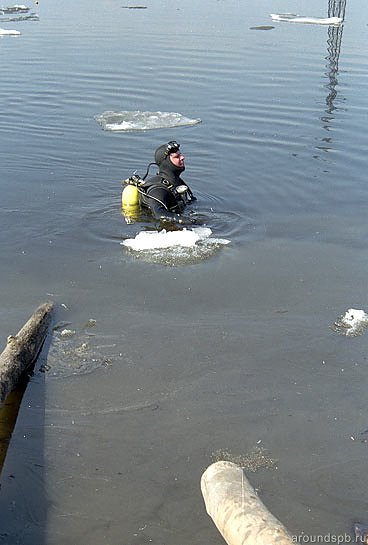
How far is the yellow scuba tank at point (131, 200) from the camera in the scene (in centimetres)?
983

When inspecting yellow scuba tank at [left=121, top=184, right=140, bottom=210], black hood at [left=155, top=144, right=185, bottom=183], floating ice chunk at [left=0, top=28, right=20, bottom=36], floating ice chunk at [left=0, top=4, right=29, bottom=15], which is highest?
floating ice chunk at [left=0, top=4, right=29, bottom=15]

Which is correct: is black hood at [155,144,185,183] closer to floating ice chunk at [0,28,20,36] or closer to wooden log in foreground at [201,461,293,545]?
wooden log in foreground at [201,461,293,545]

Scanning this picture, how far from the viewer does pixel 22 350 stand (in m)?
5.90

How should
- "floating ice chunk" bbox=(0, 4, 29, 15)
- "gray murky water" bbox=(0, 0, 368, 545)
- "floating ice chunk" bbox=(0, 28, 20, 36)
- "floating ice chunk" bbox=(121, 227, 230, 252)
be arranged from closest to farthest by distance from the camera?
"gray murky water" bbox=(0, 0, 368, 545), "floating ice chunk" bbox=(121, 227, 230, 252), "floating ice chunk" bbox=(0, 28, 20, 36), "floating ice chunk" bbox=(0, 4, 29, 15)

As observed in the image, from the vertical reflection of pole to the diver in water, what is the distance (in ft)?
21.8

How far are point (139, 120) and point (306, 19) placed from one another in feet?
57.5

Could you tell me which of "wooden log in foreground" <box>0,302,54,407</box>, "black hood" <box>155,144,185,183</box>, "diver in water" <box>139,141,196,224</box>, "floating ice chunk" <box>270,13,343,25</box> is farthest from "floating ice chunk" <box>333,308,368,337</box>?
"floating ice chunk" <box>270,13,343,25</box>

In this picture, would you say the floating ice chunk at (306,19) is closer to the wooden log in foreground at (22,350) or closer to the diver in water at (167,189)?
the diver in water at (167,189)

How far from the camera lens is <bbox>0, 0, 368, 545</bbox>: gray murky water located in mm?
4715

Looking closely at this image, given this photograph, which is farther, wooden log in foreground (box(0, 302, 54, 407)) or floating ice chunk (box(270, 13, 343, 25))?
floating ice chunk (box(270, 13, 343, 25))

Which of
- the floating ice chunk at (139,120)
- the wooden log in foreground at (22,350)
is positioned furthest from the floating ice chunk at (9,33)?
the wooden log in foreground at (22,350)

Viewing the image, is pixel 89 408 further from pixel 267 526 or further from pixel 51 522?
pixel 267 526

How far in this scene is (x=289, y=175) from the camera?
11539 millimetres

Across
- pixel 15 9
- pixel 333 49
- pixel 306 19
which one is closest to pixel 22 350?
pixel 333 49
